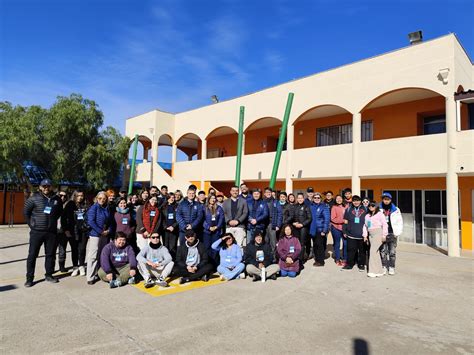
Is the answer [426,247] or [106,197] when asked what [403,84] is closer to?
[426,247]

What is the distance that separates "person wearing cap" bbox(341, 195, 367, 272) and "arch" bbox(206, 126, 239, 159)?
13514 millimetres

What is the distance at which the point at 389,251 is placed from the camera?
7.50 m

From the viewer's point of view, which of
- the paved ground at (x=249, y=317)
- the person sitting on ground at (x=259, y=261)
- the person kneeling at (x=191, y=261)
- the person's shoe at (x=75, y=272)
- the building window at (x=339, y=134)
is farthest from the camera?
the building window at (x=339, y=134)

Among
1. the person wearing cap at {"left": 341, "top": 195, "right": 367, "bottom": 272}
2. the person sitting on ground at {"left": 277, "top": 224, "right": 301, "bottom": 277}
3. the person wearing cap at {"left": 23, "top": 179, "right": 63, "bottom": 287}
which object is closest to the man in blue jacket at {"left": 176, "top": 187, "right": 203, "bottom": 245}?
the person sitting on ground at {"left": 277, "top": 224, "right": 301, "bottom": 277}

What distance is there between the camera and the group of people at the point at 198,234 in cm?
635

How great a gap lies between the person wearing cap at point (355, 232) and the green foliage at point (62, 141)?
14.3 metres

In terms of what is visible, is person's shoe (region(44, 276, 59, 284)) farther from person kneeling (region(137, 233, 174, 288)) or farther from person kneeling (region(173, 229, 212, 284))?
person kneeling (region(173, 229, 212, 284))

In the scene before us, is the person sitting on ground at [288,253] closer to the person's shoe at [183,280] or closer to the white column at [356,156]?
the person's shoe at [183,280]

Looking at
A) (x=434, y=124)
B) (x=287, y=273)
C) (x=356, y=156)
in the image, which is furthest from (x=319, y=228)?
(x=434, y=124)

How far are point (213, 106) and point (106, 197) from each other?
1301cm

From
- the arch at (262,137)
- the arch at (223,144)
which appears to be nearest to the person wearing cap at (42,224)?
the arch at (262,137)

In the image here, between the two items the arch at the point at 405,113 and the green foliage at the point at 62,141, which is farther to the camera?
the green foliage at the point at 62,141

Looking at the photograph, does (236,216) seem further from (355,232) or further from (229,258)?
(355,232)

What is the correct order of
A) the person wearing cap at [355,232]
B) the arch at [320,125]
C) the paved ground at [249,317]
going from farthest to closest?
the arch at [320,125], the person wearing cap at [355,232], the paved ground at [249,317]
